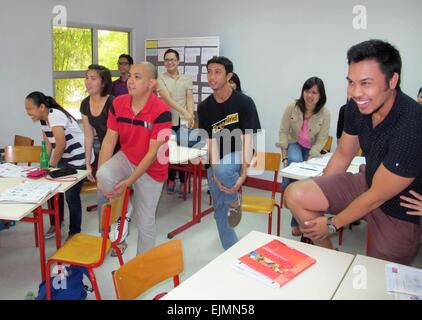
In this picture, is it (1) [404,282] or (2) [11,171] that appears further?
(2) [11,171]

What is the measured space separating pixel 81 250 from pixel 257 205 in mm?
1501

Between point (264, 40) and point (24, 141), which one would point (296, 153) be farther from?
point (24, 141)

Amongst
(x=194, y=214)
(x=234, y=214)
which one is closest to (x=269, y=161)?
(x=234, y=214)

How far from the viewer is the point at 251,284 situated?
140cm

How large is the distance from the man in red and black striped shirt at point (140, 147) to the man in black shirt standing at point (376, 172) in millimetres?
1111

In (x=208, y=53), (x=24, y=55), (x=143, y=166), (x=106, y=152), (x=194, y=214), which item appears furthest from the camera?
(x=208, y=53)

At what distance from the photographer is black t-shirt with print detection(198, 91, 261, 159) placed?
9.55 ft

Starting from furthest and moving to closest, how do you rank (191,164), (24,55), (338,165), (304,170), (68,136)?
(24,55) < (191,164) < (68,136) < (304,170) < (338,165)

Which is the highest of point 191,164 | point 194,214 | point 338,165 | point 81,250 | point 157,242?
point 338,165

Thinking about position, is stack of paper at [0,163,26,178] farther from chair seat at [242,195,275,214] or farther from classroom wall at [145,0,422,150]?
classroom wall at [145,0,422,150]

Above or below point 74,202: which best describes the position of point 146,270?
above

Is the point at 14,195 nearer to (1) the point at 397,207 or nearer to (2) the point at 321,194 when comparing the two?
(2) the point at 321,194

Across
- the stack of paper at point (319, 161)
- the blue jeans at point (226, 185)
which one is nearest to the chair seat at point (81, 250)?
the blue jeans at point (226, 185)

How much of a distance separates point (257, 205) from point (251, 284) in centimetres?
190
